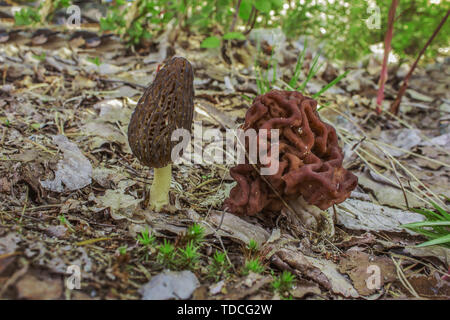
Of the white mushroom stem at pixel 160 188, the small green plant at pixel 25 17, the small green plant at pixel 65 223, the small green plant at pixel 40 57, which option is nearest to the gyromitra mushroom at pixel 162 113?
the white mushroom stem at pixel 160 188

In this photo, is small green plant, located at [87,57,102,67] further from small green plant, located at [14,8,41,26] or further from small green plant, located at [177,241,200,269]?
small green plant, located at [177,241,200,269]

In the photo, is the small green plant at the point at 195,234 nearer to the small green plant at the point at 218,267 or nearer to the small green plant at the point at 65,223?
the small green plant at the point at 218,267

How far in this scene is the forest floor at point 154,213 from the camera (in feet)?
7.93

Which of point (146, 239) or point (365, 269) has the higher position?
point (146, 239)

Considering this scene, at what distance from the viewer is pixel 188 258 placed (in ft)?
8.38

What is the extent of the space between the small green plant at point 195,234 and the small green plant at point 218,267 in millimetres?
187

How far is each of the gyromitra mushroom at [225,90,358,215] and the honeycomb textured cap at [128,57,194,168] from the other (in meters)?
0.74

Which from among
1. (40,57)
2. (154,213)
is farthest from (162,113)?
(40,57)

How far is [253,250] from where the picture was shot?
287 cm

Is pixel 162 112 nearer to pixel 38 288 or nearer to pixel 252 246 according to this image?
pixel 252 246

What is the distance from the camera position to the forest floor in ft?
7.93

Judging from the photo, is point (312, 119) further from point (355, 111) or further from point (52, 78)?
point (52, 78)

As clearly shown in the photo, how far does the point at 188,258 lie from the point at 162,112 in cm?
126
